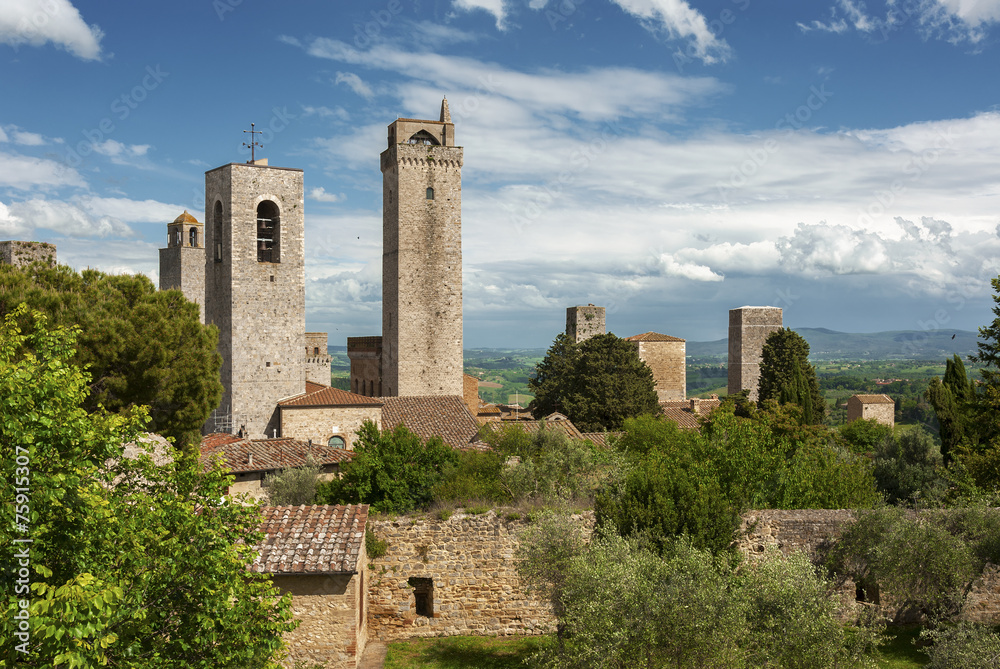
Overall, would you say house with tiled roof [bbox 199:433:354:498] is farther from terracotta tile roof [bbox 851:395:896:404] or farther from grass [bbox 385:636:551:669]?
terracotta tile roof [bbox 851:395:896:404]

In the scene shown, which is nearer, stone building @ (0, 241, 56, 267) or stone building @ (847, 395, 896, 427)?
stone building @ (0, 241, 56, 267)

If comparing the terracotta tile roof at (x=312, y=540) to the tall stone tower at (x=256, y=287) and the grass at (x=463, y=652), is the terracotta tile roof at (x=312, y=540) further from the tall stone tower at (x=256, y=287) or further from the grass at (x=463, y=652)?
the tall stone tower at (x=256, y=287)

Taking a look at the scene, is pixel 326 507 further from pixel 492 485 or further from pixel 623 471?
pixel 623 471

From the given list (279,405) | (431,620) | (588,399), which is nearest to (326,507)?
(431,620)

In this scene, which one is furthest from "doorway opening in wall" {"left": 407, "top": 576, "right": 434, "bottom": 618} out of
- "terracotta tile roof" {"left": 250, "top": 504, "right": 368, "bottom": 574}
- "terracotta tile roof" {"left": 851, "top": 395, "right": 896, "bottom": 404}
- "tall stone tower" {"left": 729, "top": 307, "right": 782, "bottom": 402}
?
"terracotta tile roof" {"left": 851, "top": 395, "right": 896, "bottom": 404}

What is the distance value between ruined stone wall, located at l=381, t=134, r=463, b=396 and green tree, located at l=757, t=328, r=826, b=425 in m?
19.4

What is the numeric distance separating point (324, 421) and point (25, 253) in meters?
14.3

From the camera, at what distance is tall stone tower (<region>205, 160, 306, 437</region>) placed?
107 ft

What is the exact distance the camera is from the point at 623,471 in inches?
725

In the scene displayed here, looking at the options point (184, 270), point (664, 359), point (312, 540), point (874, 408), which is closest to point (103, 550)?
point (312, 540)

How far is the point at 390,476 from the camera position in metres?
18.6

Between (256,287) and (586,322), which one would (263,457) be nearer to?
(256,287)

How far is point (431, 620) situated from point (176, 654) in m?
7.61

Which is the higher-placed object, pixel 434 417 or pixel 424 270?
pixel 424 270
